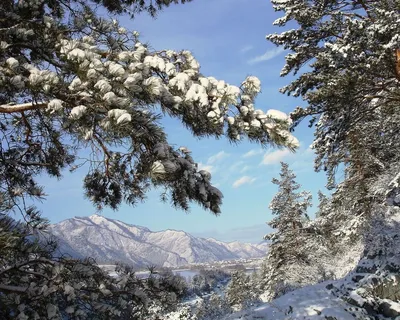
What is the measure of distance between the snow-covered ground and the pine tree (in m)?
15.3

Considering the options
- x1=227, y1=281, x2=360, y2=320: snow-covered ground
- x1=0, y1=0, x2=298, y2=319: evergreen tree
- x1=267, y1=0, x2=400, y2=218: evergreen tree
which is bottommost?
x1=227, y1=281, x2=360, y2=320: snow-covered ground

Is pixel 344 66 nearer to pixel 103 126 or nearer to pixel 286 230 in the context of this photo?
pixel 103 126

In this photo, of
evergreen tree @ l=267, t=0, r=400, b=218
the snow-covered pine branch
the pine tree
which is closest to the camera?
the snow-covered pine branch

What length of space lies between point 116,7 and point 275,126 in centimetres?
409

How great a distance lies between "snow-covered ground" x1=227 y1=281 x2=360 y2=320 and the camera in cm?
793

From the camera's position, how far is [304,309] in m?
8.40

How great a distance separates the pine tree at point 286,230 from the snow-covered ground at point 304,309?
1527cm

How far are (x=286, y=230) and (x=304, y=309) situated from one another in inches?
704

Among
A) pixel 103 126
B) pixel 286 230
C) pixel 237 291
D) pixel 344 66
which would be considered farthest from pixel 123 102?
pixel 237 291

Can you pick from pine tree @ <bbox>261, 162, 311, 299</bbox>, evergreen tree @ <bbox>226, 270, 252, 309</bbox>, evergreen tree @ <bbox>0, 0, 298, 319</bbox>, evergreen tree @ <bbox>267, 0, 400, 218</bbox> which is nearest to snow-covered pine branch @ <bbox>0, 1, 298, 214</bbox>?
evergreen tree @ <bbox>0, 0, 298, 319</bbox>

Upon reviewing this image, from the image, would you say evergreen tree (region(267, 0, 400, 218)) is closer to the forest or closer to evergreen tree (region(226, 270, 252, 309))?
the forest

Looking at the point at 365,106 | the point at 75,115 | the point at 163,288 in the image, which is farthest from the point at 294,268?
the point at 75,115

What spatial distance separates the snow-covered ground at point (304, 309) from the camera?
7933 mm

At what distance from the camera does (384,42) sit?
7.47 metres
